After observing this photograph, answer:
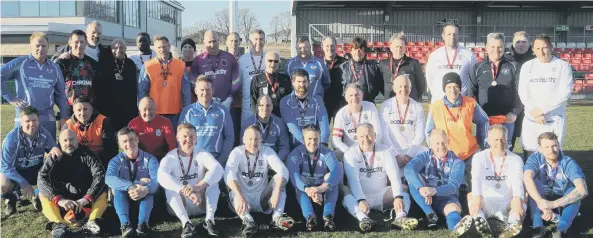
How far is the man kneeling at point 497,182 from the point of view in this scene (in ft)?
15.8

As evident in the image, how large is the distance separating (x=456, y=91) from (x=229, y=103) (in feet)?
8.94

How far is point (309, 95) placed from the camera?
6.07m

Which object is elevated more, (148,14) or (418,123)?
(148,14)

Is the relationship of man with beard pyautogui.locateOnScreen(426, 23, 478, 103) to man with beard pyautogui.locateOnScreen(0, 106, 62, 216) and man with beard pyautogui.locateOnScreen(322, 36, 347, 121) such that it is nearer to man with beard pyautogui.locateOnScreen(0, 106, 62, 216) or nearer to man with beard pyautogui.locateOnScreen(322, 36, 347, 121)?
man with beard pyautogui.locateOnScreen(322, 36, 347, 121)

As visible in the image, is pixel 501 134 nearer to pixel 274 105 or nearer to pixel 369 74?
pixel 369 74

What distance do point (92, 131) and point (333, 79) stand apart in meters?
3.07

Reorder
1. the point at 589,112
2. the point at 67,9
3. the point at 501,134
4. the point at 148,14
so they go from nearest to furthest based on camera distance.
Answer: the point at 501,134 → the point at 589,112 → the point at 67,9 → the point at 148,14

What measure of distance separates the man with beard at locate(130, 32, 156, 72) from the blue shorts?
3946 mm

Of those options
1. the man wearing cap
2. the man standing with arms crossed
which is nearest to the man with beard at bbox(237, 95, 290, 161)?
the man standing with arms crossed

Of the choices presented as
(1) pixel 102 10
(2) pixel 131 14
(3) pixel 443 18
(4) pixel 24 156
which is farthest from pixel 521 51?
(2) pixel 131 14

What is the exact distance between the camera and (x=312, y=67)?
21.6 ft

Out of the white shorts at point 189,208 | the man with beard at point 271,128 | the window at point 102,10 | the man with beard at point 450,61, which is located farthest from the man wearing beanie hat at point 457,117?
the window at point 102,10

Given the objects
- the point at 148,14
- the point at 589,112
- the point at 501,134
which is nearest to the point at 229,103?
the point at 501,134

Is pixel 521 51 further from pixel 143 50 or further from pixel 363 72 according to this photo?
pixel 143 50
